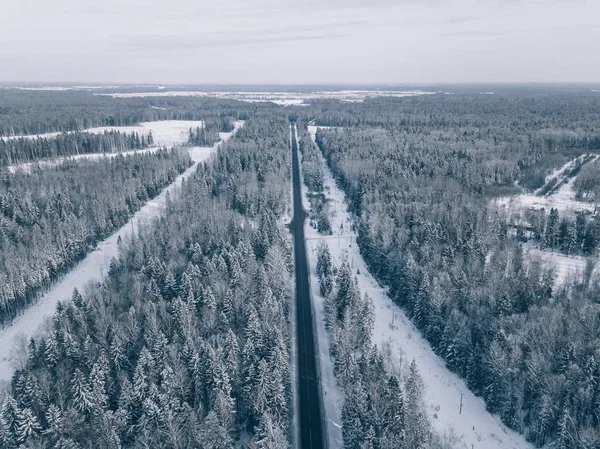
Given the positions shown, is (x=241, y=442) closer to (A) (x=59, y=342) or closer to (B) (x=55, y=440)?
(B) (x=55, y=440)

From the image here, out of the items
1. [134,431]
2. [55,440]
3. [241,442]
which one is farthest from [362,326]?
[55,440]

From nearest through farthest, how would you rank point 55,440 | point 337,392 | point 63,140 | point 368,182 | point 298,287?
point 55,440, point 337,392, point 298,287, point 368,182, point 63,140

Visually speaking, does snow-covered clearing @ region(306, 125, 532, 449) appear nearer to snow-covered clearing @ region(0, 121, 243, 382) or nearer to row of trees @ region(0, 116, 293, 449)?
row of trees @ region(0, 116, 293, 449)

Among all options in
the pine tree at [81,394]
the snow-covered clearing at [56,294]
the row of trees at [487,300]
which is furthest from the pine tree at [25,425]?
the row of trees at [487,300]

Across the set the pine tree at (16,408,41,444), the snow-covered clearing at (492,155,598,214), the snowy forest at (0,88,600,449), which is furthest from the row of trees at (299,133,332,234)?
the pine tree at (16,408,41,444)

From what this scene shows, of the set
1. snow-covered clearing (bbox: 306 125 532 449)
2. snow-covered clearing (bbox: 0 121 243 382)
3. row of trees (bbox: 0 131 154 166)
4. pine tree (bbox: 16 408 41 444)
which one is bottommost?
snow-covered clearing (bbox: 306 125 532 449)

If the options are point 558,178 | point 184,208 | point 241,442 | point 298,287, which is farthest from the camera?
point 558,178
